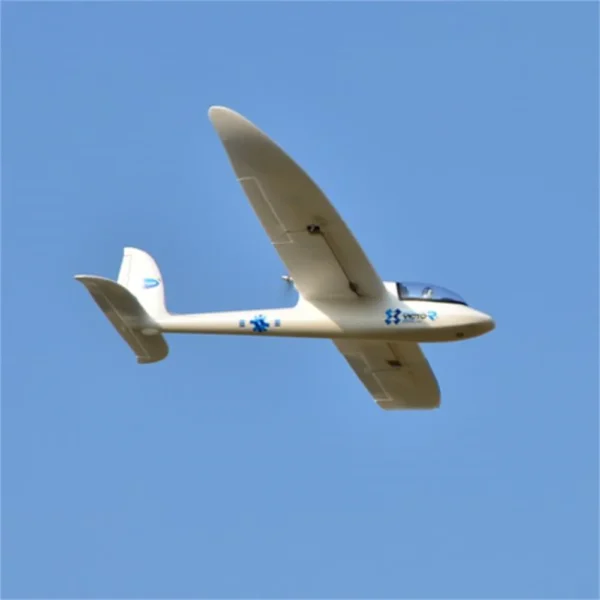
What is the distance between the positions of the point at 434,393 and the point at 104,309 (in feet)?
23.4

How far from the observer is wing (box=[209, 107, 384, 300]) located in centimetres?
2548

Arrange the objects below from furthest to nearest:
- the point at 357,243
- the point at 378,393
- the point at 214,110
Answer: the point at 378,393 < the point at 357,243 < the point at 214,110

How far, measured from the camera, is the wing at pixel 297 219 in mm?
25484

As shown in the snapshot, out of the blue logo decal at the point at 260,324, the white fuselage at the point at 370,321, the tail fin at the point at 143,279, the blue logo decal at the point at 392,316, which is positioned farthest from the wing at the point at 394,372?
the tail fin at the point at 143,279

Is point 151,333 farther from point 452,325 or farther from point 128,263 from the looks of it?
point 452,325

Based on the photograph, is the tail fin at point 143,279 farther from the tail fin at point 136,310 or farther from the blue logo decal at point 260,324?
the blue logo decal at point 260,324

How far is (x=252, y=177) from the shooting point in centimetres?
2605

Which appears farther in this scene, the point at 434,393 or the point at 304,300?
the point at 434,393

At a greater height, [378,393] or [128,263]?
[128,263]

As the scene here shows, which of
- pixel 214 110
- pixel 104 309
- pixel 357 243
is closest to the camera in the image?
pixel 214 110

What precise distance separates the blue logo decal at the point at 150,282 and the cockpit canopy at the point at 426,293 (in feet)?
19.4

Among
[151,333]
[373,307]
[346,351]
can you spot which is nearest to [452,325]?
[373,307]

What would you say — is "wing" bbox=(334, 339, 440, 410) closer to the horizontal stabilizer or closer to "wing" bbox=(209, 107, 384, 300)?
"wing" bbox=(209, 107, 384, 300)

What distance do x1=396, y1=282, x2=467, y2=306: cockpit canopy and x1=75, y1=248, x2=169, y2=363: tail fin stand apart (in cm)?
504
